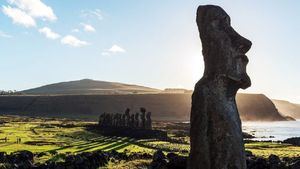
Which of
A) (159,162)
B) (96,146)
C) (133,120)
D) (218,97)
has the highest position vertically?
(218,97)

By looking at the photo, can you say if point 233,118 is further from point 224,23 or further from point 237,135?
point 224,23

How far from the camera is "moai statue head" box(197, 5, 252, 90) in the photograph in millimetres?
16219

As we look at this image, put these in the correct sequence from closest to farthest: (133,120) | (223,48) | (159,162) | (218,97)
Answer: (218,97), (223,48), (159,162), (133,120)

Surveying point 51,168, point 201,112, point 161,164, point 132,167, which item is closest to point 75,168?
point 51,168

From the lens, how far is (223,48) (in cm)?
1636

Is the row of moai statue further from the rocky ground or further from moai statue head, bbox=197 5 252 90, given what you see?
moai statue head, bbox=197 5 252 90

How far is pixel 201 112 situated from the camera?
16.2 meters

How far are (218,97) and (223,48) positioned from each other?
1.57m

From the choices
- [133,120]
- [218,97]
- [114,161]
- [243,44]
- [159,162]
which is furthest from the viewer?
[133,120]

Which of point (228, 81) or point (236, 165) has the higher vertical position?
point (228, 81)

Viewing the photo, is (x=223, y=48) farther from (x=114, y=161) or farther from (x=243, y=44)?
(x=114, y=161)

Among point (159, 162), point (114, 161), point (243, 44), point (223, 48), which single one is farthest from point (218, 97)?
point (114, 161)

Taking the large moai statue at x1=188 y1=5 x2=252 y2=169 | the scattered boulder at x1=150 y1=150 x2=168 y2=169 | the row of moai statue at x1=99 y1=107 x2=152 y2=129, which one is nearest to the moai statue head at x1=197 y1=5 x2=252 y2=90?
the large moai statue at x1=188 y1=5 x2=252 y2=169

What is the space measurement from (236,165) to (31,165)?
56.4ft
